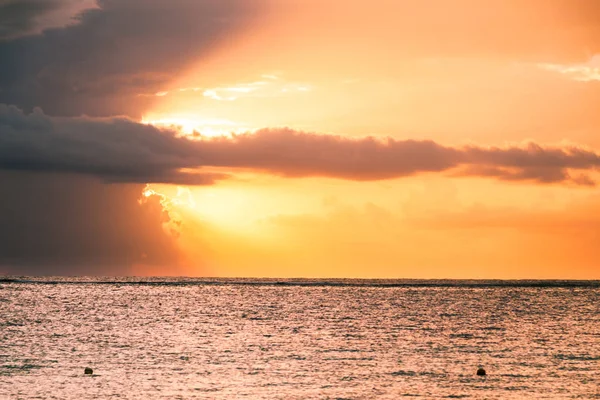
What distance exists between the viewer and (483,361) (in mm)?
75312

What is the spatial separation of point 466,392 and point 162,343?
42.2m

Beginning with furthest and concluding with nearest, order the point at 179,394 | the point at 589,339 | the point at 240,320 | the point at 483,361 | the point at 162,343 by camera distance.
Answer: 1. the point at 240,320
2. the point at 589,339
3. the point at 162,343
4. the point at 483,361
5. the point at 179,394

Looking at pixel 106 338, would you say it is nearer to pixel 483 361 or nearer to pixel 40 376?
pixel 40 376

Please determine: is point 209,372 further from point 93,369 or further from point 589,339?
point 589,339

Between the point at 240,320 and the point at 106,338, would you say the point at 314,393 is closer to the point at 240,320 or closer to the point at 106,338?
the point at 106,338

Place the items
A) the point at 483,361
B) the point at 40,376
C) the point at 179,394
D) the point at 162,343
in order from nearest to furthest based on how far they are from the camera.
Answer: the point at 179,394 < the point at 40,376 < the point at 483,361 < the point at 162,343

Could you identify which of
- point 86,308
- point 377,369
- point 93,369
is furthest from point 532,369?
point 86,308

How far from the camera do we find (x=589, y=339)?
9594cm

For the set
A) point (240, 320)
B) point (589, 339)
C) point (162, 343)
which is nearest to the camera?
point (162, 343)

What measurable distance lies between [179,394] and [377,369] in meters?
19.9

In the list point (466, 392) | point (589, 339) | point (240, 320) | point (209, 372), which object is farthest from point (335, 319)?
point (466, 392)

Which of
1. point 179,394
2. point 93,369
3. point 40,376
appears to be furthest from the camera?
point 93,369

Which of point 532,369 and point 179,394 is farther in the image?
point 532,369

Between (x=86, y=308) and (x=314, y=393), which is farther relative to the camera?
(x=86, y=308)
